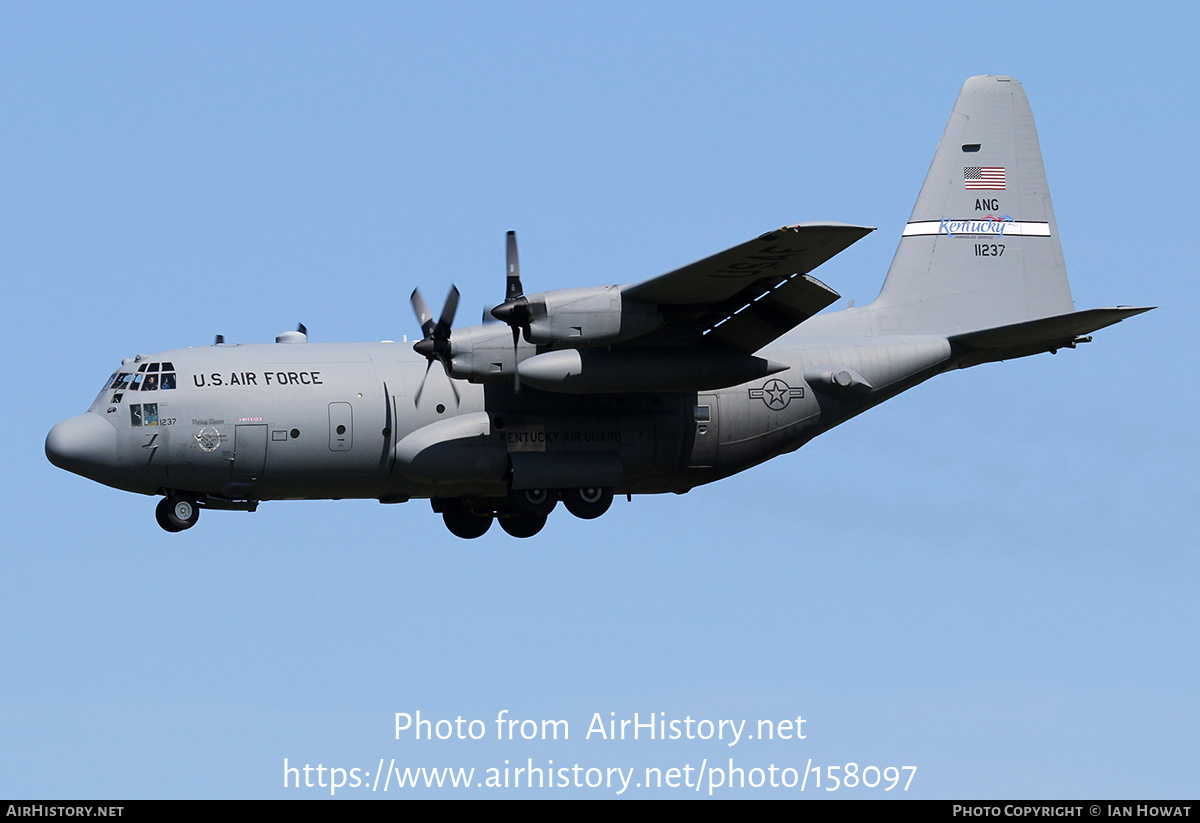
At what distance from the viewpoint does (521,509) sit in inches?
1024

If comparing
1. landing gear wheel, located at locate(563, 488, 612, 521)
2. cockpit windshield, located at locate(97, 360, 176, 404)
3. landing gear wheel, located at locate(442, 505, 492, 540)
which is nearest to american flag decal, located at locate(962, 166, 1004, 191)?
landing gear wheel, located at locate(563, 488, 612, 521)

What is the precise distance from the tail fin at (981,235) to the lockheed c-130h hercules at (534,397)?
86 centimetres

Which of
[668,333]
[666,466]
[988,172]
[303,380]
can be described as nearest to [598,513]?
[666,466]

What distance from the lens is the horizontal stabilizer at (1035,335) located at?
84.3 ft

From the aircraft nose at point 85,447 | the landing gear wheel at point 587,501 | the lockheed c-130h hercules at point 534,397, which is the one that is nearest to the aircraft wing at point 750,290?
the lockheed c-130h hercules at point 534,397

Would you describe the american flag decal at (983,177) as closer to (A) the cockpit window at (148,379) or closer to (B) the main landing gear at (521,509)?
(B) the main landing gear at (521,509)

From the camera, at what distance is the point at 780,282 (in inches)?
972

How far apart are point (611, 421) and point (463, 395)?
7.10 ft

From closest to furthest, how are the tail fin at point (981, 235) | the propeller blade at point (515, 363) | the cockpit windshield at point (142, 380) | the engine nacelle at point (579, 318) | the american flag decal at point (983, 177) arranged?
1. the engine nacelle at point (579, 318)
2. the propeller blade at point (515, 363)
3. the cockpit windshield at point (142, 380)
4. the tail fin at point (981, 235)
5. the american flag decal at point (983, 177)

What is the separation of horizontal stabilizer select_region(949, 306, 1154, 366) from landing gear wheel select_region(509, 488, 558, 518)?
22.1 ft

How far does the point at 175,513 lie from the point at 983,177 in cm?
1365

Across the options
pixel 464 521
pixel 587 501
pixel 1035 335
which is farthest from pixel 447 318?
pixel 1035 335

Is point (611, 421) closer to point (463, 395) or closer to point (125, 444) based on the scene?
point (463, 395)
